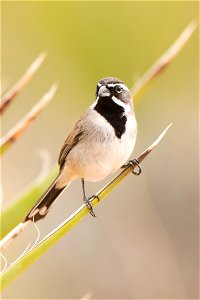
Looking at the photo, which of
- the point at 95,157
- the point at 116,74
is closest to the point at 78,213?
the point at 95,157

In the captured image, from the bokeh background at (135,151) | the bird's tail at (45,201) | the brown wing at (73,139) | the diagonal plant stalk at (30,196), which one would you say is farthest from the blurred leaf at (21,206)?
the bokeh background at (135,151)

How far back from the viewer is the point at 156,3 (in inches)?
190

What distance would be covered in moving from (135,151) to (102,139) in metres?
1.74

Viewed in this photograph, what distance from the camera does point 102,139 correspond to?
3574mm

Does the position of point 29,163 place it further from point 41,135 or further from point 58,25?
point 58,25

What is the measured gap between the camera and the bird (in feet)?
11.2

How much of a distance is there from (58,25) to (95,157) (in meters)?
1.58

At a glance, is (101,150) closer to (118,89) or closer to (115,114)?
(115,114)

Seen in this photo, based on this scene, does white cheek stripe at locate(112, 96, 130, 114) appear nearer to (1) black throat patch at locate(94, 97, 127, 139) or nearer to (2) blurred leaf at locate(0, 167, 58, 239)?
(1) black throat patch at locate(94, 97, 127, 139)

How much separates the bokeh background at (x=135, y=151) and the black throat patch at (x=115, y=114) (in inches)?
45.7

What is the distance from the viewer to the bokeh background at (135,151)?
Answer: 4.81 m

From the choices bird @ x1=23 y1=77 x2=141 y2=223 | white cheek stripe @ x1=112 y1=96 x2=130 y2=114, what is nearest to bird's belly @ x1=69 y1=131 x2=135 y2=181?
bird @ x1=23 y1=77 x2=141 y2=223

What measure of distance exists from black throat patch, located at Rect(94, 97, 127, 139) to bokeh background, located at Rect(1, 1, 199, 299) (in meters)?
1.16

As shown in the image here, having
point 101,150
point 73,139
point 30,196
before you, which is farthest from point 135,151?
point 30,196
